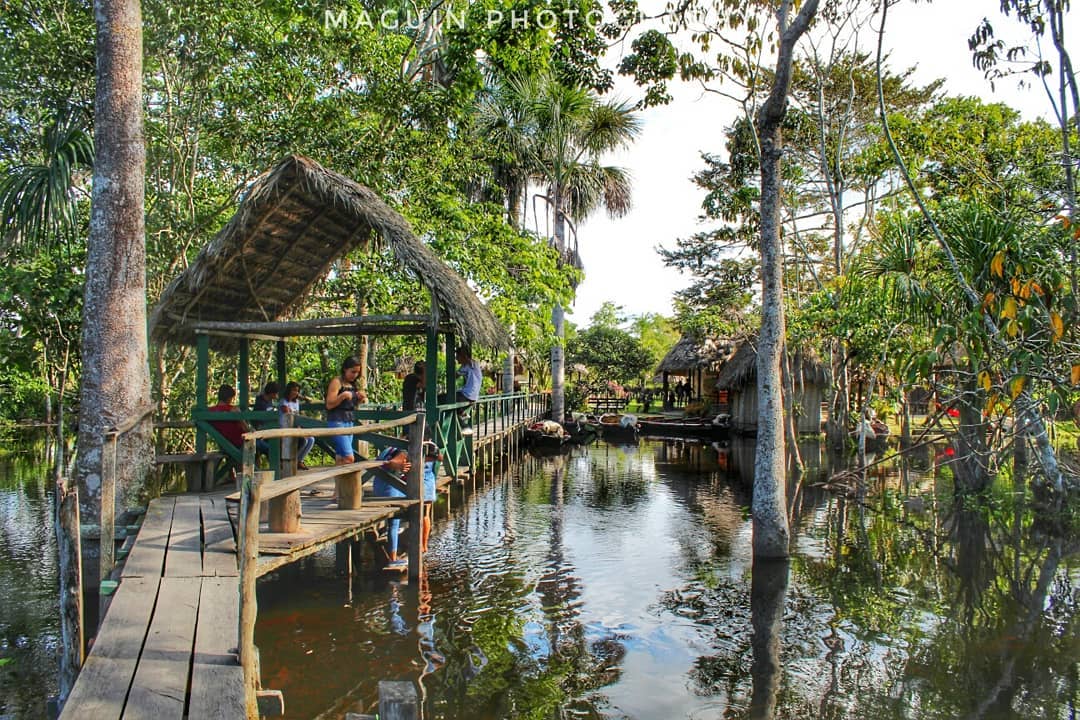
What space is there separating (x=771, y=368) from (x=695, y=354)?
21908 millimetres

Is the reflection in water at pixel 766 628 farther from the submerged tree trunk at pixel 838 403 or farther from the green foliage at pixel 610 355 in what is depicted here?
the green foliage at pixel 610 355

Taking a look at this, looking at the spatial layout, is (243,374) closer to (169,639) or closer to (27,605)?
(27,605)

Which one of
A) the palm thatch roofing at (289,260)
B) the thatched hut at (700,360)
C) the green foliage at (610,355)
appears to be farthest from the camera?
the green foliage at (610,355)

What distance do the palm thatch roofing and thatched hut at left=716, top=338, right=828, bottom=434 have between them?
15.6m

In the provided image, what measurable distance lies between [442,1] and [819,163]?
11.6 m

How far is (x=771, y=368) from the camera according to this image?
8.73 meters

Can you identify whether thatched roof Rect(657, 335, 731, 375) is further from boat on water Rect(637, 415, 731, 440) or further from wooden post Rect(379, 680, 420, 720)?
wooden post Rect(379, 680, 420, 720)

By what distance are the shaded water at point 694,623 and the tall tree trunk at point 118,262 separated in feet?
7.13

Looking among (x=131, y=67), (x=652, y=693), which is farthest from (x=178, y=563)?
(x=131, y=67)

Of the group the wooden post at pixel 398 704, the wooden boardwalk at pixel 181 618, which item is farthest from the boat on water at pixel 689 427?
the wooden post at pixel 398 704

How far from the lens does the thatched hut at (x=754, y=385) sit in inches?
934

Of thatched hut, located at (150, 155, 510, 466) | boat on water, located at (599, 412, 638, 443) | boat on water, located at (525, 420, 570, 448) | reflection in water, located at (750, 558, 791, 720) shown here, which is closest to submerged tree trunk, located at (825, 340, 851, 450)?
boat on water, located at (599, 412, 638, 443)

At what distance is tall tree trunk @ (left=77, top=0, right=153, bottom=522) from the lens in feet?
22.0

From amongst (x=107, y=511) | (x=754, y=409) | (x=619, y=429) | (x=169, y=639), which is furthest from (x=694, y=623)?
(x=754, y=409)
